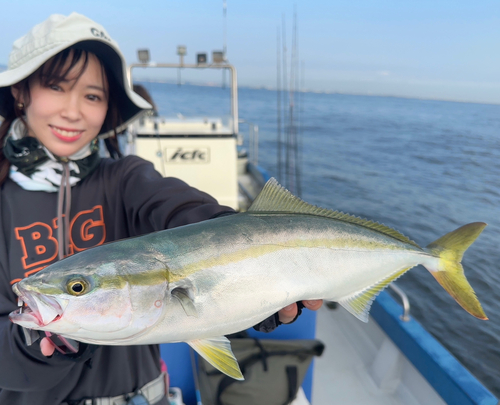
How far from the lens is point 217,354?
119 centimetres

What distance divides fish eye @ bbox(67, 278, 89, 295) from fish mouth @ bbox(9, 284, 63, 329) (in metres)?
0.05

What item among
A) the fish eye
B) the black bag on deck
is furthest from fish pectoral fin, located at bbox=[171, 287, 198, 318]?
the black bag on deck

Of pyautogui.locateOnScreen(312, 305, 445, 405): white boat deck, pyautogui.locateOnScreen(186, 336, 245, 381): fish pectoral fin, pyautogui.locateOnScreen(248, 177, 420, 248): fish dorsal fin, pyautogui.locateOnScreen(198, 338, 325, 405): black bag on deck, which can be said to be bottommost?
pyautogui.locateOnScreen(312, 305, 445, 405): white boat deck

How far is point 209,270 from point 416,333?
9.70 ft

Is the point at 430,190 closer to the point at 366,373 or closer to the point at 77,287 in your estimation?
the point at 366,373

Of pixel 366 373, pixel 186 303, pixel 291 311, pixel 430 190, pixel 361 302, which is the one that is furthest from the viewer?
pixel 430 190

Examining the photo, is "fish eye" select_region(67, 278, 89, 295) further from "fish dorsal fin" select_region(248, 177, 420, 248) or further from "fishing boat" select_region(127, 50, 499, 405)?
"fishing boat" select_region(127, 50, 499, 405)

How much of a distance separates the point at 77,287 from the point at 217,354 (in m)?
0.51

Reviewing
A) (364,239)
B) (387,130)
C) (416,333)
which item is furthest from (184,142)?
(387,130)

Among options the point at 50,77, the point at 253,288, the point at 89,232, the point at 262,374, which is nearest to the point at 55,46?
the point at 50,77

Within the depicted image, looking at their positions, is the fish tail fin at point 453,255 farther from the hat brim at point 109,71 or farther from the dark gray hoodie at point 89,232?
the hat brim at point 109,71

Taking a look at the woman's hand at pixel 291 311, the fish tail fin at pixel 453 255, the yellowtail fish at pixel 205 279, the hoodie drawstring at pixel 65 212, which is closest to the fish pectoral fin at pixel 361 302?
the yellowtail fish at pixel 205 279

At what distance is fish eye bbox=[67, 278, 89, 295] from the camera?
1.07 m

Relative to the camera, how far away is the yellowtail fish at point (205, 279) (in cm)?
106
